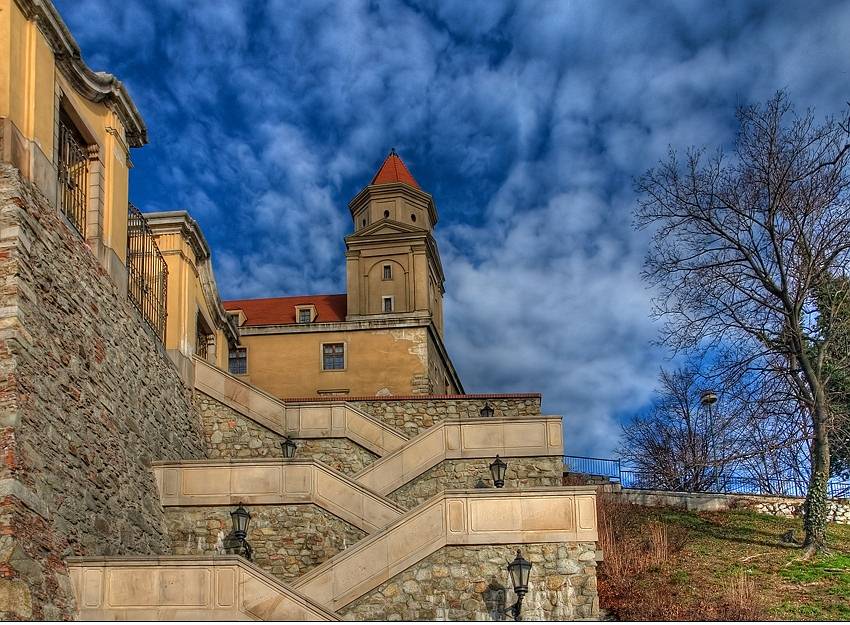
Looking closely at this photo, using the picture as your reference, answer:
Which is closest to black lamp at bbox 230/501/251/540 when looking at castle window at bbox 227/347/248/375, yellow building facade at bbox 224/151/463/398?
yellow building facade at bbox 224/151/463/398

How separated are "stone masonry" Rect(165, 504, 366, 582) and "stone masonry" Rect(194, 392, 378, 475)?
4.08 meters

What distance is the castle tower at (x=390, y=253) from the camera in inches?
2137

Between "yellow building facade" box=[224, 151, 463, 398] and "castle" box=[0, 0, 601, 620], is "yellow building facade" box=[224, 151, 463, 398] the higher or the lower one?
the higher one

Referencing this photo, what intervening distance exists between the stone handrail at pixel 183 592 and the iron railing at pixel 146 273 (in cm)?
689

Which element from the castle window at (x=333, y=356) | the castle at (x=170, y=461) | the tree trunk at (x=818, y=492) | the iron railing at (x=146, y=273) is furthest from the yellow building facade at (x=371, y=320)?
the tree trunk at (x=818, y=492)

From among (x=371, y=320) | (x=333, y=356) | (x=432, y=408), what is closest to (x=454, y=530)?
(x=432, y=408)

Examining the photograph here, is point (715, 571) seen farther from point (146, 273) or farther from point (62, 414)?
point (146, 273)

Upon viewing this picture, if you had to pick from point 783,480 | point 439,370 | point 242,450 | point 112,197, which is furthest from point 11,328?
point 439,370

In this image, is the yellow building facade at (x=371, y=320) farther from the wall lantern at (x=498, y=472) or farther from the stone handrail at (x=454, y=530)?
the stone handrail at (x=454, y=530)

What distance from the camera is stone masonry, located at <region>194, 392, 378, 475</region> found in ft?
77.1

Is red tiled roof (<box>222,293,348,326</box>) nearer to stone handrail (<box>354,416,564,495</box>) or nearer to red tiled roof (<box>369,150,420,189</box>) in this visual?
red tiled roof (<box>369,150,420,189</box>)

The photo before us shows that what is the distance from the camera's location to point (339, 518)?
1900cm

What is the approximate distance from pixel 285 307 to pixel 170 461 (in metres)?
34.2

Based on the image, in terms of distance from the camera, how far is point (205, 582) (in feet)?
49.4
